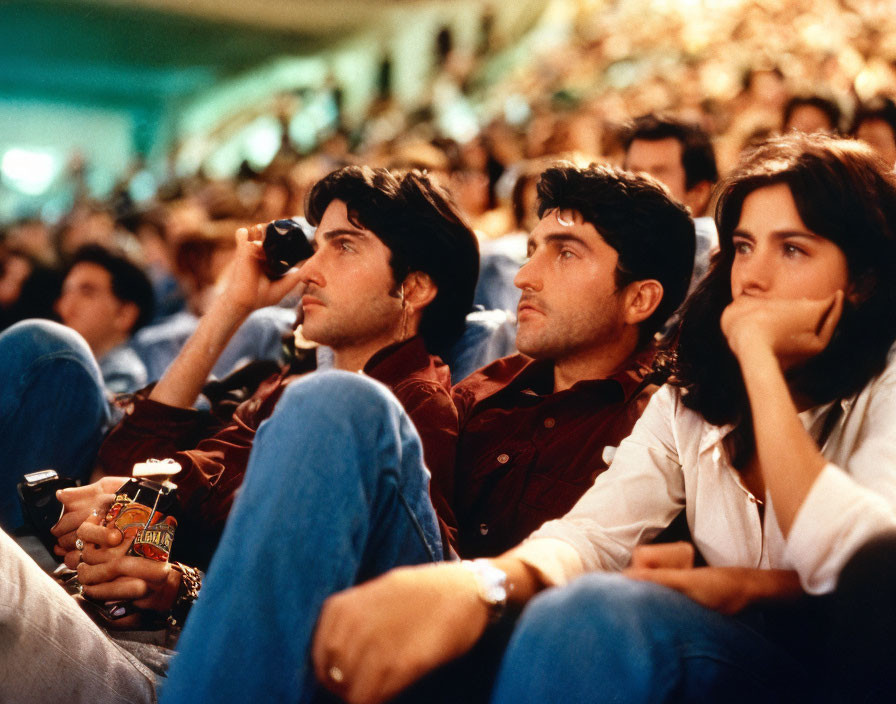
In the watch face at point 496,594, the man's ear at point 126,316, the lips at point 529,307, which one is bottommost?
the man's ear at point 126,316

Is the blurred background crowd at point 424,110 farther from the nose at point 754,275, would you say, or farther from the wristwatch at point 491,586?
the wristwatch at point 491,586

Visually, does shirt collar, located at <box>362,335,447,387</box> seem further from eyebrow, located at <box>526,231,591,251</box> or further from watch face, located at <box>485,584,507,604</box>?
watch face, located at <box>485,584,507,604</box>

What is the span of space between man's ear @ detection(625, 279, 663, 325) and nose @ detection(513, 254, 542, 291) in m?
0.16

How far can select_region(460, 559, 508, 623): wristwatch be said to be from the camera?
983mm

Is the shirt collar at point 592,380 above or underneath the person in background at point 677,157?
underneath

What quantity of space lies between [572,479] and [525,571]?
1.48 ft

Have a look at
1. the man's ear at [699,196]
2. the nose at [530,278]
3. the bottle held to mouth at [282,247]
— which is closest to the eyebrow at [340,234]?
the bottle held to mouth at [282,247]

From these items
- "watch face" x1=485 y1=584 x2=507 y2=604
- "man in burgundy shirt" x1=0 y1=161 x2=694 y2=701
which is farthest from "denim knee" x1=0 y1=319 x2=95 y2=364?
"watch face" x1=485 y1=584 x2=507 y2=604

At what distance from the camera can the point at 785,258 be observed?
120 centimetres

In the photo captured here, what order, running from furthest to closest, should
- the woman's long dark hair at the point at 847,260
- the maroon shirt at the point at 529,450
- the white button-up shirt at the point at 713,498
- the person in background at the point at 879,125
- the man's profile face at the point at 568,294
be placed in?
the person in background at the point at 879,125 < the man's profile face at the point at 568,294 < the maroon shirt at the point at 529,450 < the woman's long dark hair at the point at 847,260 < the white button-up shirt at the point at 713,498

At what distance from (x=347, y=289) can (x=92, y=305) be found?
154 cm

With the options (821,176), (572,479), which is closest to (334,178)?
(572,479)

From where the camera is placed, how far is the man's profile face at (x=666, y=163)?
2678 mm

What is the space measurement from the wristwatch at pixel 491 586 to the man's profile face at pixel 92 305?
2316 millimetres
